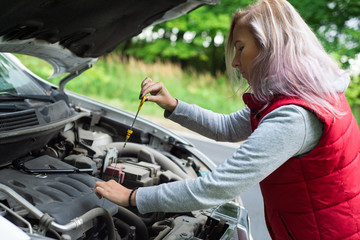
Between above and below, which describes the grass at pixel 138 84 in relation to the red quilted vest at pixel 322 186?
below

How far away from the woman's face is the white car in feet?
2.07

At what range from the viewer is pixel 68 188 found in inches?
77.7

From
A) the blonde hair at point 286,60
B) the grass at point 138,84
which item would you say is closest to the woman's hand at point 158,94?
the blonde hair at point 286,60

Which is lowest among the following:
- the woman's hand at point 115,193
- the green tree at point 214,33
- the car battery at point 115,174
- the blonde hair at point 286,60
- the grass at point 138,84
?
the grass at point 138,84

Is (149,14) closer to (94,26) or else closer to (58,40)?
(94,26)

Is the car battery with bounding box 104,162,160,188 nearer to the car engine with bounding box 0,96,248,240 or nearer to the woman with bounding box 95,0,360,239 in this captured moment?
the car engine with bounding box 0,96,248,240

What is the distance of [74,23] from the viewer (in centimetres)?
212

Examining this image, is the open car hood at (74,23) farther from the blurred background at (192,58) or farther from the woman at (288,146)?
the blurred background at (192,58)

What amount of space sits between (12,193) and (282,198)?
1235mm

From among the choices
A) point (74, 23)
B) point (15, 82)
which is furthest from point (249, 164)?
point (15, 82)

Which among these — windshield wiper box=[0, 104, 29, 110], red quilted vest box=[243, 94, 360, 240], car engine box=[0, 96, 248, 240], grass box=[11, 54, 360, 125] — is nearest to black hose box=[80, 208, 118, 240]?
car engine box=[0, 96, 248, 240]

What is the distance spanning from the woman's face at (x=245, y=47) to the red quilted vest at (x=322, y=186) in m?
0.19

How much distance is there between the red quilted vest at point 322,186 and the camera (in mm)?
1446

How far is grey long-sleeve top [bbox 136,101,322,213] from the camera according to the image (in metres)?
1.36
